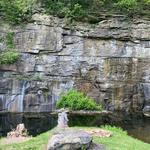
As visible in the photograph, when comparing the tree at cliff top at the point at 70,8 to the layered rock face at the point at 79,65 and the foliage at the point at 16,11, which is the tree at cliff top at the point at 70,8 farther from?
the layered rock face at the point at 79,65

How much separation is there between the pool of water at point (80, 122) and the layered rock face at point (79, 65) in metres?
1.26

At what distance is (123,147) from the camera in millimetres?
13727

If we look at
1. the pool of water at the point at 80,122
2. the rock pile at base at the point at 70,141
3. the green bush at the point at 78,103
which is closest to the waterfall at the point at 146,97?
the pool of water at the point at 80,122

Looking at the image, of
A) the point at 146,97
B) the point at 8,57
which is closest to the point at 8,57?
the point at 8,57

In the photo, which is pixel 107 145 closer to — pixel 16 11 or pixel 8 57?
pixel 8 57

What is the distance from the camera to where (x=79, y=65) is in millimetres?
26406

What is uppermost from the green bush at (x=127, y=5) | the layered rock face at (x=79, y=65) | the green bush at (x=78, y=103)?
the green bush at (x=127, y=5)

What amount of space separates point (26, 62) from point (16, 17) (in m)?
2.96

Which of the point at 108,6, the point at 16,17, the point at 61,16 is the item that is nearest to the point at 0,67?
the point at 16,17

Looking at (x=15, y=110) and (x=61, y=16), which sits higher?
(x=61, y=16)

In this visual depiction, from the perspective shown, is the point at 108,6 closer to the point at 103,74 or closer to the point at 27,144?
the point at 103,74

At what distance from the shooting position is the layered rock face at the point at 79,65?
2573 centimetres

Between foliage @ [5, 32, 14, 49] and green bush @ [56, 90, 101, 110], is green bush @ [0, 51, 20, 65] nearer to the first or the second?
foliage @ [5, 32, 14, 49]

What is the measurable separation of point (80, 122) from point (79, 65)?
6732 mm
